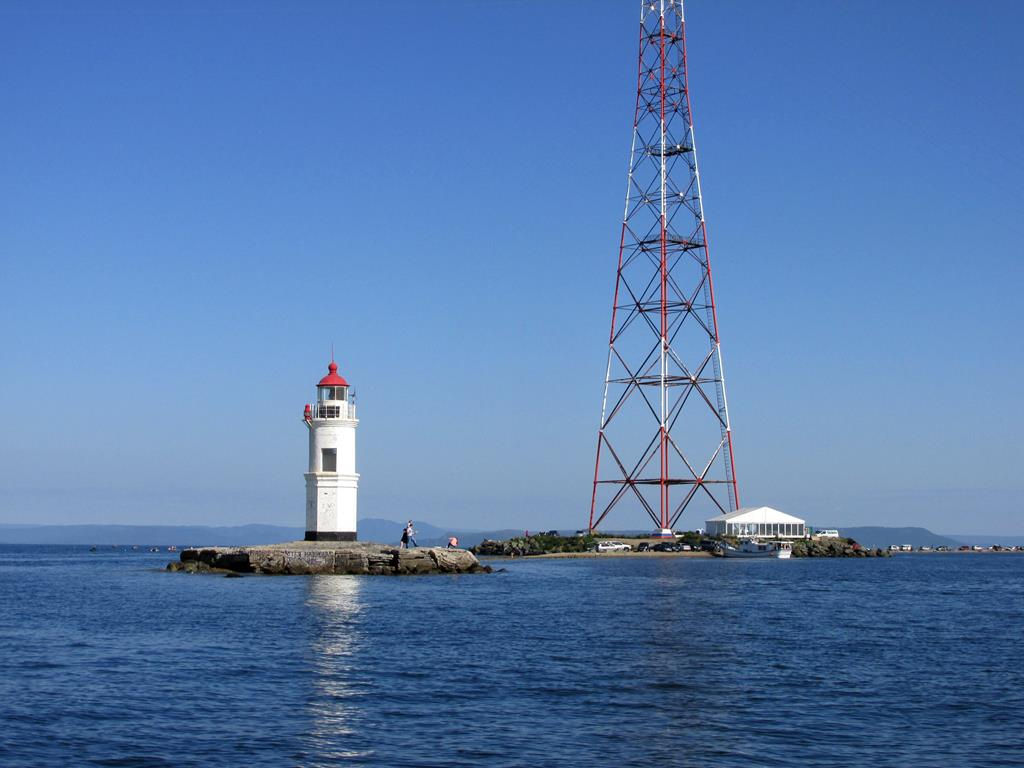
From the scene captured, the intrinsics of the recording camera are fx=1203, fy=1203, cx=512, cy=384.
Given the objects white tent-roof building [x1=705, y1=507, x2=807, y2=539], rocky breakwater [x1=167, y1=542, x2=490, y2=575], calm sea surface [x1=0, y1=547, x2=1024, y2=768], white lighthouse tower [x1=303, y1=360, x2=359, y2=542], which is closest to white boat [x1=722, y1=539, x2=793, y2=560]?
white tent-roof building [x1=705, y1=507, x2=807, y2=539]

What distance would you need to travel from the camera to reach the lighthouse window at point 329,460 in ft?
189

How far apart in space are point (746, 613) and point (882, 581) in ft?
90.3

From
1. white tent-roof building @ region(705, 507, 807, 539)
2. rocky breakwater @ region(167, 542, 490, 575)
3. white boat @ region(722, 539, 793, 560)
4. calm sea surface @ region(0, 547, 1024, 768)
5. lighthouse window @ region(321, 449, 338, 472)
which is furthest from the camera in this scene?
white tent-roof building @ region(705, 507, 807, 539)

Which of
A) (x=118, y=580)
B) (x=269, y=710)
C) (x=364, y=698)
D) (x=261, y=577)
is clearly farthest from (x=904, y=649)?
(x=118, y=580)

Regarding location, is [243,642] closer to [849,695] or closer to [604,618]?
[604,618]

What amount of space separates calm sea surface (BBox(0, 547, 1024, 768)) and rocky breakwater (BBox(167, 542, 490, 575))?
990cm

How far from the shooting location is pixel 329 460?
57.8 meters

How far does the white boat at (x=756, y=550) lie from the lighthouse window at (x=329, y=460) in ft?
146

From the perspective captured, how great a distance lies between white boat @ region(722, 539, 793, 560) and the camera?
9369cm

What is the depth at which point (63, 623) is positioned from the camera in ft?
119

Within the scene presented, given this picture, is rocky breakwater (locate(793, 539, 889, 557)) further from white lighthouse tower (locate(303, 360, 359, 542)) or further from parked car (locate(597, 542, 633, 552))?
white lighthouse tower (locate(303, 360, 359, 542))

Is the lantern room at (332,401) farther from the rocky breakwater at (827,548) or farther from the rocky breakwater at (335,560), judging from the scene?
the rocky breakwater at (827,548)

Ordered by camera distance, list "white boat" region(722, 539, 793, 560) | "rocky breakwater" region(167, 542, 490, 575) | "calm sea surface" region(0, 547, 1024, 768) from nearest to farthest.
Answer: "calm sea surface" region(0, 547, 1024, 768), "rocky breakwater" region(167, 542, 490, 575), "white boat" region(722, 539, 793, 560)

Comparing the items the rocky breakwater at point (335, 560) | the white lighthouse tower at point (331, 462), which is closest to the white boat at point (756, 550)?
the rocky breakwater at point (335, 560)
